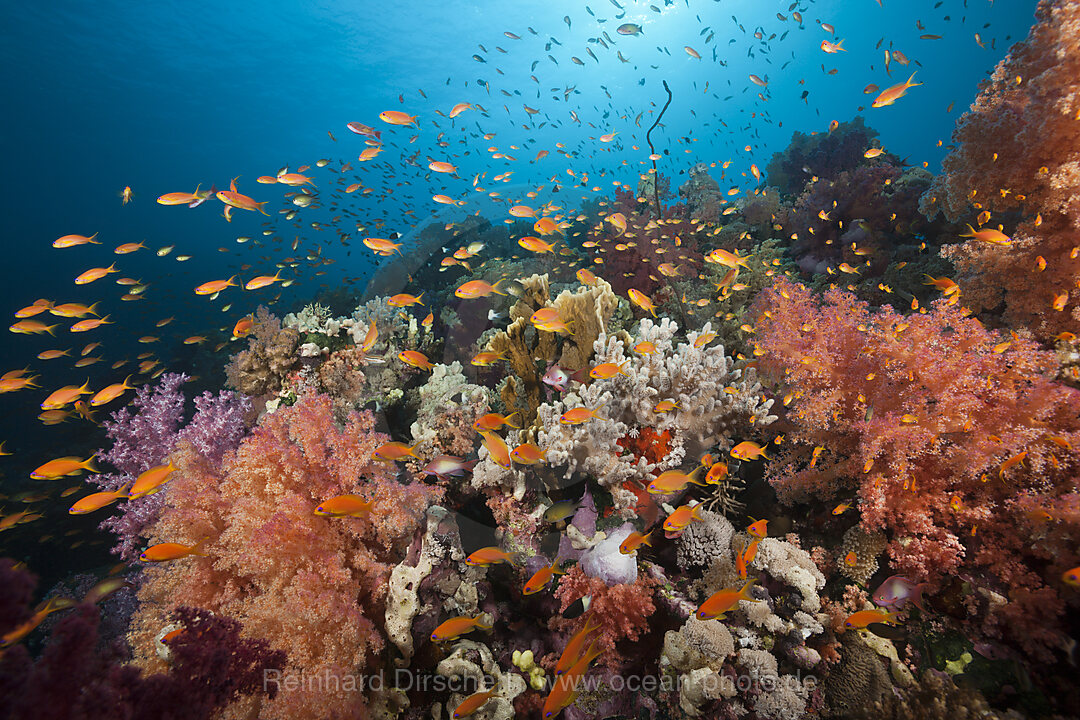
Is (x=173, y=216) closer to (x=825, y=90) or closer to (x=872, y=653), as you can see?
(x=872, y=653)

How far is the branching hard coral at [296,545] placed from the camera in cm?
262

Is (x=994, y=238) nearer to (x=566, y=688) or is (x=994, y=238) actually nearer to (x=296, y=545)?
(x=566, y=688)

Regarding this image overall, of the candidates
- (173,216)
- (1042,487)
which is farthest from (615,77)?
(173,216)

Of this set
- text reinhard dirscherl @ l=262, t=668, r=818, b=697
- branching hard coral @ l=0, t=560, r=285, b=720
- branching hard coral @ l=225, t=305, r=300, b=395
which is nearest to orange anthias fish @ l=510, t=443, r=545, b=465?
text reinhard dirscherl @ l=262, t=668, r=818, b=697

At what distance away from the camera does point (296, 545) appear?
287 centimetres

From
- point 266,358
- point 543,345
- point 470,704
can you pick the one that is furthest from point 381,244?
point 470,704

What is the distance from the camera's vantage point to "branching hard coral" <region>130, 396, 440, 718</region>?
8.59 ft

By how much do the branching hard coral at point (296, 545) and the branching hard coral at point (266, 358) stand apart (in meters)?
1.97

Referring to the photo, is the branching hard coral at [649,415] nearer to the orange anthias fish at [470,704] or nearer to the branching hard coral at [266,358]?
the orange anthias fish at [470,704]

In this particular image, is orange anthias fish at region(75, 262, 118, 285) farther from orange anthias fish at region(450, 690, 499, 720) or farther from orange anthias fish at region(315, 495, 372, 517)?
orange anthias fish at region(450, 690, 499, 720)

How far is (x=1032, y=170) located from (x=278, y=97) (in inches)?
2695

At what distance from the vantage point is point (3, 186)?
6112 centimetres

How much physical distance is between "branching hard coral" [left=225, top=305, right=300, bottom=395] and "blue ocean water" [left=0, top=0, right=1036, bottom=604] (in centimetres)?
517

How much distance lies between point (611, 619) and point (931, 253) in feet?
27.0
